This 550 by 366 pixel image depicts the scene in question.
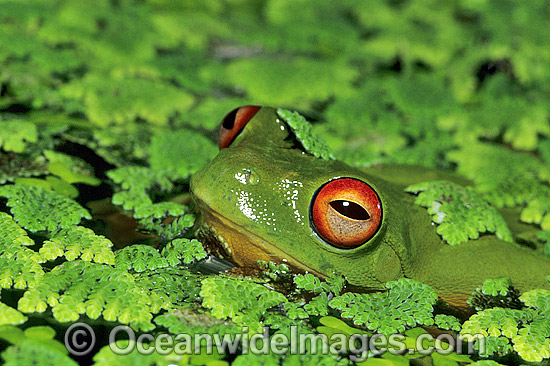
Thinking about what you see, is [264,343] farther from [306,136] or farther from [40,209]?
[40,209]

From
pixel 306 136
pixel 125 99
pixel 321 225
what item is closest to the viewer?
pixel 321 225

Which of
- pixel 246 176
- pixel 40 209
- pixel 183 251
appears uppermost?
pixel 246 176

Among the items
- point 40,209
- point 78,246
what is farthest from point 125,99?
point 78,246

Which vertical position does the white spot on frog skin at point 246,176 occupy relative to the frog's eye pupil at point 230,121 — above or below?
below

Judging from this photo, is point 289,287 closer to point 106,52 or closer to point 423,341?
point 423,341

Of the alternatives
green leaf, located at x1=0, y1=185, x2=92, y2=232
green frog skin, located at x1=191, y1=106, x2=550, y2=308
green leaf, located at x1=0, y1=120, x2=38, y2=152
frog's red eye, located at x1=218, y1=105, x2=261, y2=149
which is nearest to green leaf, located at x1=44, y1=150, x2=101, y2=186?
green leaf, located at x1=0, y1=120, x2=38, y2=152

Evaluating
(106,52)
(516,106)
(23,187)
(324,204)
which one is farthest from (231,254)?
(516,106)

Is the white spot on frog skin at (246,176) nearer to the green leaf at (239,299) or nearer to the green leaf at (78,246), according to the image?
the green leaf at (239,299)

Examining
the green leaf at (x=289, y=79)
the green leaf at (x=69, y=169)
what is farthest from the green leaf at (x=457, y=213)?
the green leaf at (x=289, y=79)
